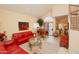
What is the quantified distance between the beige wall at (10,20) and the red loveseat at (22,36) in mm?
90

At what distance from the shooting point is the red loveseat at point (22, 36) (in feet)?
5.84

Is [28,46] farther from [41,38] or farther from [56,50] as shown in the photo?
[56,50]

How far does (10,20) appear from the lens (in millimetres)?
1730

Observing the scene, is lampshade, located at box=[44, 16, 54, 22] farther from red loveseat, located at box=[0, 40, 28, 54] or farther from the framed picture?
red loveseat, located at box=[0, 40, 28, 54]

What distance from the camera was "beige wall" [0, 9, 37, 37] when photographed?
5.64ft

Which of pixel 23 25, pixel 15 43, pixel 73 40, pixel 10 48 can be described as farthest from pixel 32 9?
pixel 73 40

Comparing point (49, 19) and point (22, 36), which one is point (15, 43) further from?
point (49, 19)

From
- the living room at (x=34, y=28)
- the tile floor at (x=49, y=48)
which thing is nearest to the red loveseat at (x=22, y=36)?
the living room at (x=34, y=28)

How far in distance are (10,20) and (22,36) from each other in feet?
1.01

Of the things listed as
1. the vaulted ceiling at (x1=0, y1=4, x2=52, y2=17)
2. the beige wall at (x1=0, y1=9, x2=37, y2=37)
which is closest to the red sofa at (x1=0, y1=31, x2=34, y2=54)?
the beige wall at (x1=0, y1=9, x2=37, y2=37)

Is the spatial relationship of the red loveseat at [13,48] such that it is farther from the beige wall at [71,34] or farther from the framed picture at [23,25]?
the beige wall at [71,34]
